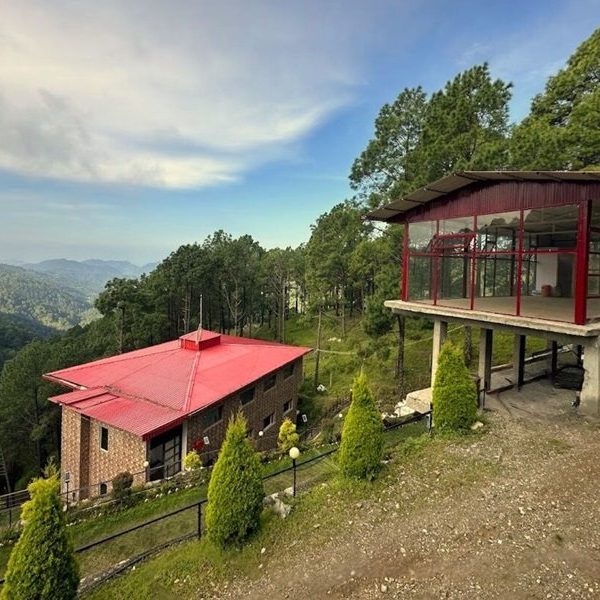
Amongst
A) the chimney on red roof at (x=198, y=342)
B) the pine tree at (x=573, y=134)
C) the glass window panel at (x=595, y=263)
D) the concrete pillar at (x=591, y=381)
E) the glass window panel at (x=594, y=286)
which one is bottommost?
the chimney on red roof at (x=198, y=342)

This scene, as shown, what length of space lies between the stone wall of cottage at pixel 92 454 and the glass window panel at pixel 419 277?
1048cm

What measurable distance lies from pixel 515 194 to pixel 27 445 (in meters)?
35.5

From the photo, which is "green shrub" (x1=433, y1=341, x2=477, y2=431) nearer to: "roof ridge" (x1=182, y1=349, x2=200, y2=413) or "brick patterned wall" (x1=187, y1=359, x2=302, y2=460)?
"roof ridge" (x1=182, y1=349, x2=200, y2=413)

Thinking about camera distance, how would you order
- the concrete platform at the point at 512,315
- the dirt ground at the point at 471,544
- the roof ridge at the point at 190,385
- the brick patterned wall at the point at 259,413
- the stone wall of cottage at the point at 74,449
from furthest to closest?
the stone wall of cottage at the point at 74,449, the brick patterned wall at the point at 259,413, the roof ridge at the point at 190,385, the concrete platform at the point at 512,315, the dirt ground at the point at 471,544

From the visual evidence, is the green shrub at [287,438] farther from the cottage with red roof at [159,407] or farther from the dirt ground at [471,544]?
the dirt ground at [471,544]

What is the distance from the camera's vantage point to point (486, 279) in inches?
503

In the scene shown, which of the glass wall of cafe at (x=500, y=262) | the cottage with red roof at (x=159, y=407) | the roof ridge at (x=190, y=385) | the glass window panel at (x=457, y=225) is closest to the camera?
the glass wall of cafe at (x=500, y=262)

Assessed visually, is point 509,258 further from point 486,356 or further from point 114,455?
point 114,455

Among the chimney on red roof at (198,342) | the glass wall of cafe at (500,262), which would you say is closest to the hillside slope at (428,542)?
the glass wall of cafe at (500,262)

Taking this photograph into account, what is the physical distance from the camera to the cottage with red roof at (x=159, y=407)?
46.3ft

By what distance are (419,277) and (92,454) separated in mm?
14107

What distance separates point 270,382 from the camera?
19797 mm

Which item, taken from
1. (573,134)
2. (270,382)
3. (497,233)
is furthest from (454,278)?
(270,382)

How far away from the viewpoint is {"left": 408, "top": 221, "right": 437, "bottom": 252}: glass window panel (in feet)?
40.5
